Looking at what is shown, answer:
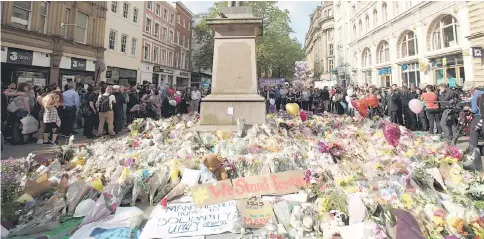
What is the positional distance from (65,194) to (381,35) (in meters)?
32.0

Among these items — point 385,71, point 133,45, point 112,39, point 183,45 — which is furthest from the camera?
point 183,45

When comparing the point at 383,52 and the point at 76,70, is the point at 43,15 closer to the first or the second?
the point at 76,70

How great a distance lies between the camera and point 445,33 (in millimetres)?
19688

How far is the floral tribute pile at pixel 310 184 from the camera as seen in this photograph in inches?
103

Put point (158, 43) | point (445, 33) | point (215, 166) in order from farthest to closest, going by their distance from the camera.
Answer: point (158, 43) → point (445, 33) → point (215, 166)

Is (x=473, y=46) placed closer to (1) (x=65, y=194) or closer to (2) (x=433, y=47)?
(2) (x=433, y=47)

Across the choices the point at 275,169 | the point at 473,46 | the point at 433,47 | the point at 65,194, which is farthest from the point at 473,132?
the point at 433,47

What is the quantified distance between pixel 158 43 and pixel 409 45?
27112 millimetres

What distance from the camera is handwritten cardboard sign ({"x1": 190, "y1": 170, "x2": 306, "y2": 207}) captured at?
336cm

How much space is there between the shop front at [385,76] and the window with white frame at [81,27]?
28.5 meters

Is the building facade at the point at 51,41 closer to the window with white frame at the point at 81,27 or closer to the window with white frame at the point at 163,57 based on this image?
the window with white frame at the point at 81,27

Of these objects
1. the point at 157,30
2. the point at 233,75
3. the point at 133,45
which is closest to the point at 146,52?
the point at 133,45

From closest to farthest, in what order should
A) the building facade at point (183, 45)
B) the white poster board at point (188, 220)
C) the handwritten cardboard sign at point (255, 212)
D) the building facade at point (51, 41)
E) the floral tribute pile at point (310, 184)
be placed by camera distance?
the floral tribute pile at point (310, 184) < the white poster board at point (188, 220) < the handwritten cardboard sign at point (255, 212) < the building facade at point (51, 41) < the building facade at point (183, 45)

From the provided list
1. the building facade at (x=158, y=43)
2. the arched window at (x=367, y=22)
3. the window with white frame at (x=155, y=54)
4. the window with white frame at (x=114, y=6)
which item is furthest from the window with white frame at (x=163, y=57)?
the arched window at (x=367, y=22)
